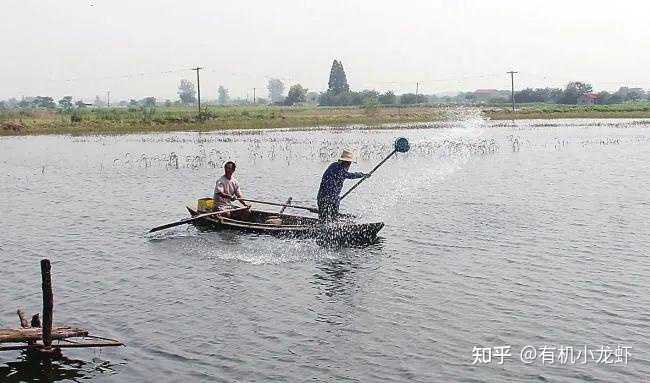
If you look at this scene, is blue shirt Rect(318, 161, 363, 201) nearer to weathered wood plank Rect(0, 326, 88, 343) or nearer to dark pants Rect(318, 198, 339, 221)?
dark pants Rect(318, 198, 339, 221)

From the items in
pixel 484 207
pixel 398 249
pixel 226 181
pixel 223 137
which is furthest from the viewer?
pixel 223 137

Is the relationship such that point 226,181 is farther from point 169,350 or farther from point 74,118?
point 74,118

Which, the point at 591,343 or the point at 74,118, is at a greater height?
the point at 74,118

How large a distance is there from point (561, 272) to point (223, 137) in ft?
144

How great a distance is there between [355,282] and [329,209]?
3585 millimetres

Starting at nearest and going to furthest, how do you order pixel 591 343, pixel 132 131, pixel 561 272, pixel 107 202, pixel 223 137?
pixel 591 343, pixel 561 272, pixel 107 202, pixel 223 137, pixel 132 131

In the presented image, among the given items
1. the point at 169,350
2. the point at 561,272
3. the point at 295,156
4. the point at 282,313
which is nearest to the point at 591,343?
the point at 561,272

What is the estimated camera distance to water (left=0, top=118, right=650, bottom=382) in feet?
31.5

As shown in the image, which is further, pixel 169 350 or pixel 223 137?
pixel 223 137

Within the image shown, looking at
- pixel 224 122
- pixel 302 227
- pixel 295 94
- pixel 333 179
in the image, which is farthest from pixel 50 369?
pixel 295 94

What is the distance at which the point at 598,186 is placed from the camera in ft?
82.7

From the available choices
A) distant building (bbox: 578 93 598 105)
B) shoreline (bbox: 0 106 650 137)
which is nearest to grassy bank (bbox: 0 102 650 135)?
shoreline (bbox: 0 106 650 137)

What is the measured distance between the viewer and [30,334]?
30.7ft

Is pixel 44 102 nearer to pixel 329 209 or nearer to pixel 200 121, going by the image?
pixel 200 121
